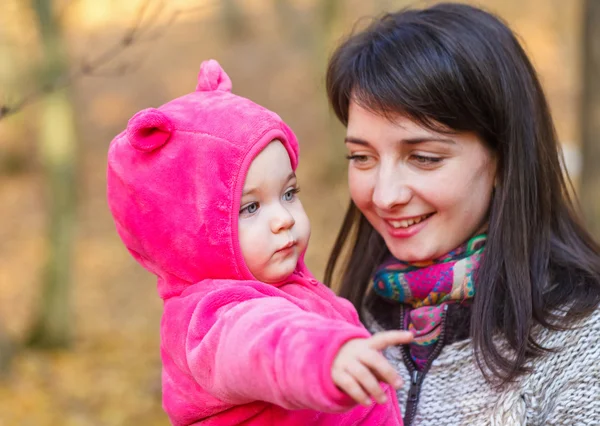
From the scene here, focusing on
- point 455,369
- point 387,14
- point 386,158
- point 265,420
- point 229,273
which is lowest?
point 455,369

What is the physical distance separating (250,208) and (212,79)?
46 centimetres

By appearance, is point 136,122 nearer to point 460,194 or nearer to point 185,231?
point 185,231

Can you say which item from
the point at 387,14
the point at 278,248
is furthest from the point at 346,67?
the point at 278,248

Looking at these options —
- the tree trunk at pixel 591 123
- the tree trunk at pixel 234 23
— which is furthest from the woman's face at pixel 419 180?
the tree trunk at pixel 234 23

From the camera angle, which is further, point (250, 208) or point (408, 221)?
point (408, 221)

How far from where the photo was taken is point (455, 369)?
2.39 meters

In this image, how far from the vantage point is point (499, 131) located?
239cm

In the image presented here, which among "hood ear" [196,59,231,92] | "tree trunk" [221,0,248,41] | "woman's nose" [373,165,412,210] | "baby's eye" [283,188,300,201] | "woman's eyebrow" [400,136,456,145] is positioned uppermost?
"tree trunk" [221,0,248,41]

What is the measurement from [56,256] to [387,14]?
6.19 metres

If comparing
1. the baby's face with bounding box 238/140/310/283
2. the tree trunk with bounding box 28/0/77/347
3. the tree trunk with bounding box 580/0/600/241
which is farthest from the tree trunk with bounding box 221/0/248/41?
the baby's face with bounding box 238/140/310/283

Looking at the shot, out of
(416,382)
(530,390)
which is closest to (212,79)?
(416,382)

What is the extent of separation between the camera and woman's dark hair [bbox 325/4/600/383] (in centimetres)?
229

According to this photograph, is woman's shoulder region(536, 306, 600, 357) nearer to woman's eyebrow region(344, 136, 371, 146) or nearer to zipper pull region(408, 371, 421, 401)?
zipper pull region(408, 371, 421, 401)

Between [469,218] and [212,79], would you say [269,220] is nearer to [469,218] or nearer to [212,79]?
[212,79]
